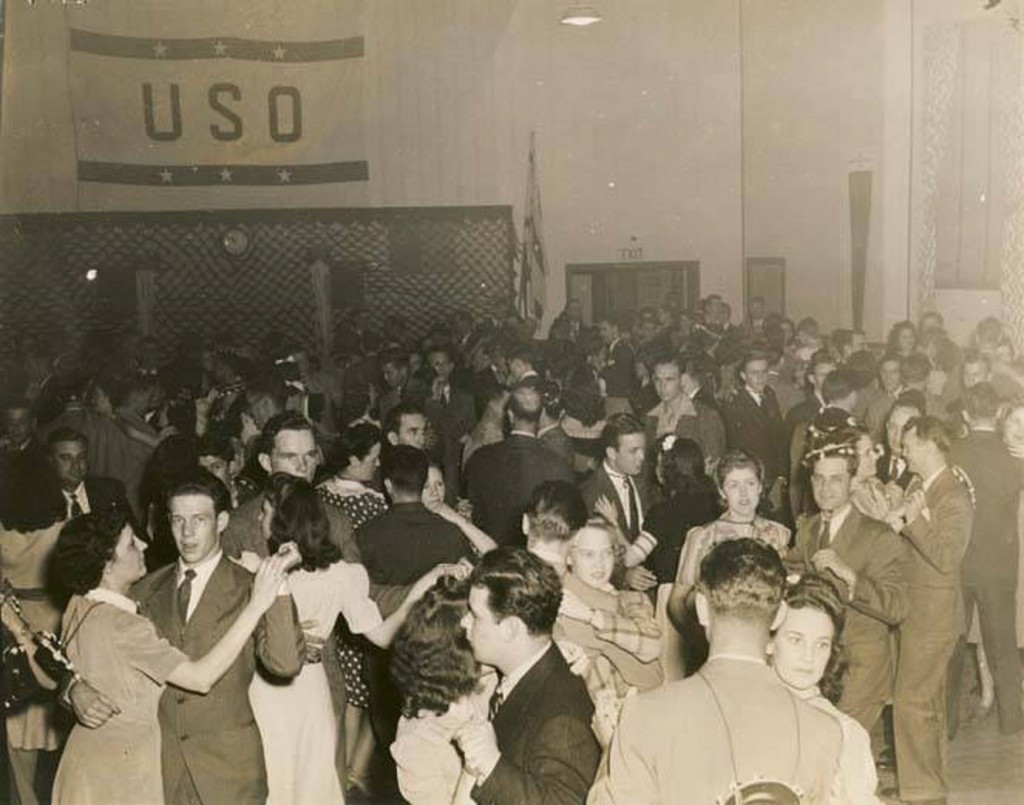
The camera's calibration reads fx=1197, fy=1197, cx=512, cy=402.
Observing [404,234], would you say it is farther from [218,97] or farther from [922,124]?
[922,124]

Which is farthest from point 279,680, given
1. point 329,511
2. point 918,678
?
point 918,678

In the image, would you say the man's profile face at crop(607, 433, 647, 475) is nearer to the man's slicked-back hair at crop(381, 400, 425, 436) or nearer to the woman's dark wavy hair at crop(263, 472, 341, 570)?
the man's slicked-back hair at crop(381, 400, 425, 436)

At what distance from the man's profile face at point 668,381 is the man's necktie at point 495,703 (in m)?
4.27

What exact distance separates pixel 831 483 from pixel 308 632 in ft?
6.54

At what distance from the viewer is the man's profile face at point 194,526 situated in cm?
366

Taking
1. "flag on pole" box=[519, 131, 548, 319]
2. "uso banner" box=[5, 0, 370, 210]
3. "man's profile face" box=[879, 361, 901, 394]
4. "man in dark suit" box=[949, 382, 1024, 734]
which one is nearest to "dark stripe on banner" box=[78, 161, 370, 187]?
"uso banner" box=[5, 0, 370, 210]

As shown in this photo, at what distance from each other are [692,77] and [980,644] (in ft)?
34.0

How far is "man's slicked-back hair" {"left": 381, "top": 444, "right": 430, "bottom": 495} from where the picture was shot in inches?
186

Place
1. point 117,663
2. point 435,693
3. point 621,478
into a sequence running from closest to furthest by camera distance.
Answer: point 435,693, point 117,663, point 621,478

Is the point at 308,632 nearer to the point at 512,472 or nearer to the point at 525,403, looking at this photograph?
the point at 512,472

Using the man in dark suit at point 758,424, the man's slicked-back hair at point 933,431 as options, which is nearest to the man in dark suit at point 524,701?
the man's slicked-back hair at point 933,431

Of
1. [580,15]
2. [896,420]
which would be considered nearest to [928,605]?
[896,420]

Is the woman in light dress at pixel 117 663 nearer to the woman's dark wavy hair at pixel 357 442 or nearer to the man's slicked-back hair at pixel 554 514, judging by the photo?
the man's slicked-back hair at pixel 554 514

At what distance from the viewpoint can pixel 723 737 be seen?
2465mm
